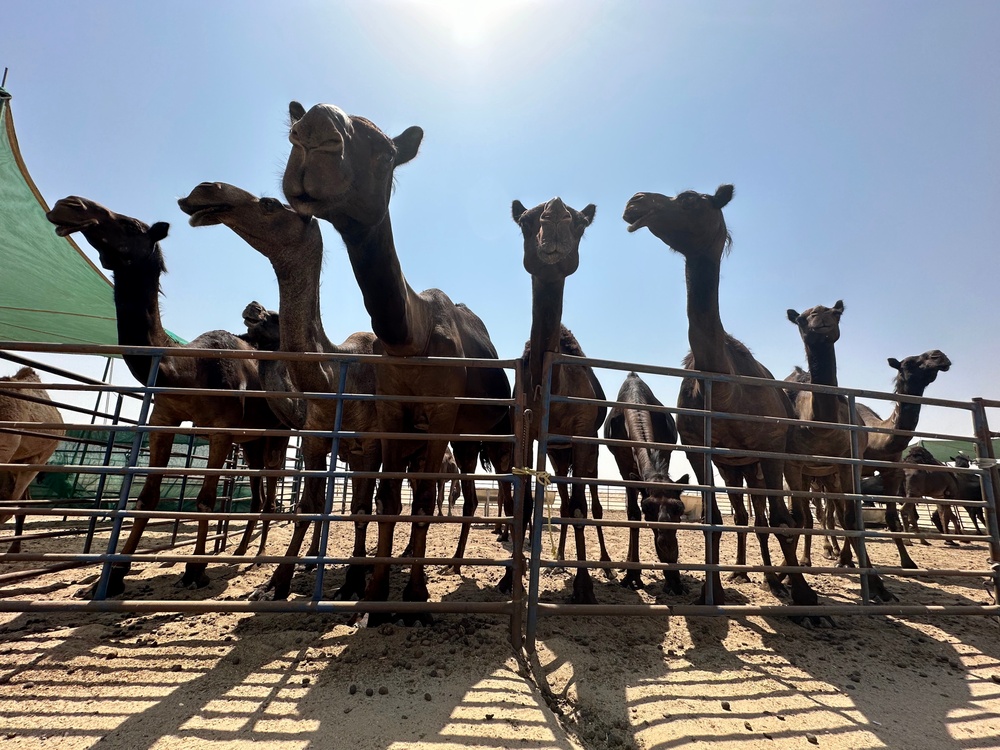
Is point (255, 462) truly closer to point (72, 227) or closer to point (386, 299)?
point (72, 227)

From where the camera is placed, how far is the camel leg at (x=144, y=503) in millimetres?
4012

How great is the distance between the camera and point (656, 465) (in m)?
5.43

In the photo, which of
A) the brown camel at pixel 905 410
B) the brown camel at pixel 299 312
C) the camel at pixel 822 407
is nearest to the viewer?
the brown camel at pixel 299 312

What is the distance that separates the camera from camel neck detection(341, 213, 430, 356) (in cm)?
329

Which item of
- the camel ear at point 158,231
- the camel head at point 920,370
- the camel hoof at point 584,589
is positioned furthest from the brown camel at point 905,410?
the camel ear at point 158,231

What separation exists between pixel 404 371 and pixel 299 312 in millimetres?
1140

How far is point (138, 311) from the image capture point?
4.64 metres

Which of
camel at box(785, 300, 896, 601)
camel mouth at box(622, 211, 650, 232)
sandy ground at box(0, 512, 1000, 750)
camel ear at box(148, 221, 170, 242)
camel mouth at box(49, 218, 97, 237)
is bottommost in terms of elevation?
sandy ground at box(0, 512, 1000, 750)

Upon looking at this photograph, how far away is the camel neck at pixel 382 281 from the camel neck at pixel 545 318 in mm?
1207

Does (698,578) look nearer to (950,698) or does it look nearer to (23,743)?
(950,698)

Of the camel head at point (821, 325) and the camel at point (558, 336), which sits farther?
the camel head at point (821, 325)

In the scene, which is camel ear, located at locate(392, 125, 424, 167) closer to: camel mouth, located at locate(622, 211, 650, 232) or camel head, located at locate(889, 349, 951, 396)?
camel mouth, located at locate(622, 211, 650, 232)

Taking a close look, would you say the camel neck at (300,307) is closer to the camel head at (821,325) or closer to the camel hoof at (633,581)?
the camel hoof at (633,581)

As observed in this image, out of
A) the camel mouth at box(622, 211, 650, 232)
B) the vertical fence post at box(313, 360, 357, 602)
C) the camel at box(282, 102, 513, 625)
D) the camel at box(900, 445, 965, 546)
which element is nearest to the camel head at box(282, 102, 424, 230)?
the camel at box(282, 102, 513, 625)
